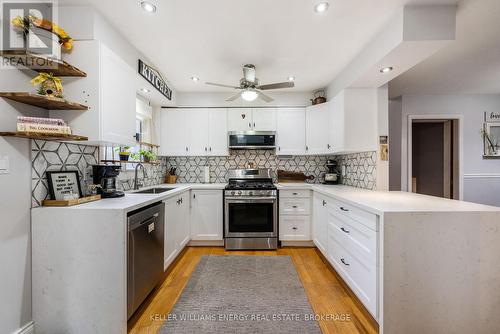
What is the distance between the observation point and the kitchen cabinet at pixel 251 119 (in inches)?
141

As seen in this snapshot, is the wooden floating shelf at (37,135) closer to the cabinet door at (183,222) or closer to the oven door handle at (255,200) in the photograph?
the cabinet door at (183,222)

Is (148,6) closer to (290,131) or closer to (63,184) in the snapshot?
(63,184)

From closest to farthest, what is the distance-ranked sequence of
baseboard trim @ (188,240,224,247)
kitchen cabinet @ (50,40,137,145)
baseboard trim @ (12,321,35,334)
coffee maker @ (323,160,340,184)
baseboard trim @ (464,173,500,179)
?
baseboard trim @ (12,321,35,334) < kitchen cabinet @ (50,40,137,145) < baseboard trim @ (188,240,224,247) < coffee maker @ (323,160,340,184) < baseboard trim @ (464,173,500,179)

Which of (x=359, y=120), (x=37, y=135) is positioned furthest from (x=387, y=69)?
(x=37, y=135)

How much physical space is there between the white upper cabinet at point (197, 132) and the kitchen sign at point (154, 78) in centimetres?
50

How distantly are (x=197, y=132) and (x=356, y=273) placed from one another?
292cm

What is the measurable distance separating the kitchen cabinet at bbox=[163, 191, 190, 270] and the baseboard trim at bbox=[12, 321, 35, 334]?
0.98 metres

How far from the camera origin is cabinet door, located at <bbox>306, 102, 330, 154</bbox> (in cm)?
334

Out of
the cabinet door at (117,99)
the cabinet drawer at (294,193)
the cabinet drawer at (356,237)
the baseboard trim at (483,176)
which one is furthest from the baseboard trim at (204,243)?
the baseboard trim at (483,176)

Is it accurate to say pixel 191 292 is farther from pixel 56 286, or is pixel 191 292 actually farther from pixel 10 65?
pixel 10 65

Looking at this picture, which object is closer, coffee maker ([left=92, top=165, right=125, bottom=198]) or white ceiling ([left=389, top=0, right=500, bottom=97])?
white ceiling ([left=389, top=0, right=500, bottom=97])

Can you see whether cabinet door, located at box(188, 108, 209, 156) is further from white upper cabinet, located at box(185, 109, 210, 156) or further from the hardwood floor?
the hardwood floor

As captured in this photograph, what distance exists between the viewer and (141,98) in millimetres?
3098

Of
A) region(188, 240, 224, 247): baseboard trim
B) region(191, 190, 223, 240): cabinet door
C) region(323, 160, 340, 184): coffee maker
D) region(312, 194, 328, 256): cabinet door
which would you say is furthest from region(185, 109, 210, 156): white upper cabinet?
region(323, 160, 340, 184): coffee maker
